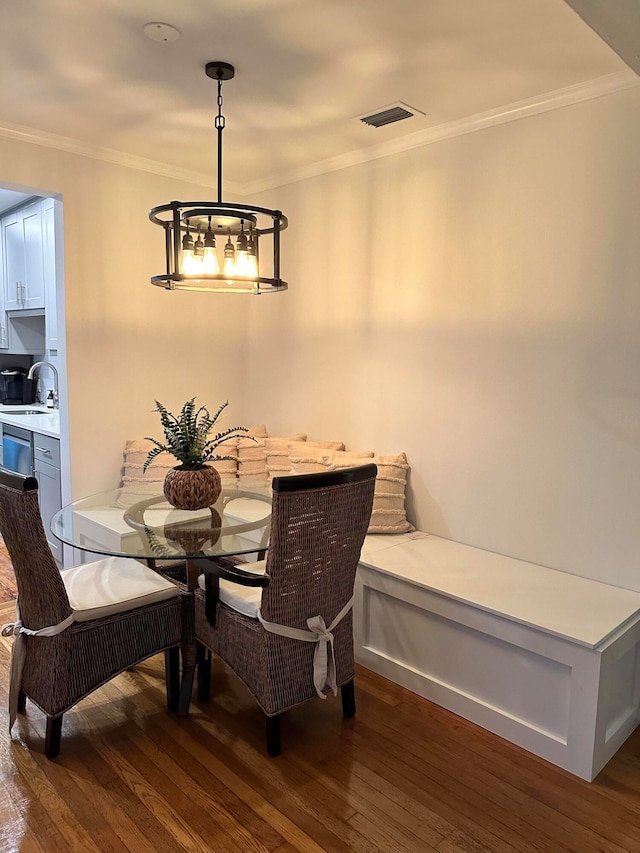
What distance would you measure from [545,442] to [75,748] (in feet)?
7.39

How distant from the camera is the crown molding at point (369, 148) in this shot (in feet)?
8.33

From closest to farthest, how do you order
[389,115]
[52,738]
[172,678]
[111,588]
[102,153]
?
[52,738] → [111,588] → [172,678] → [389,115] → [102,153]

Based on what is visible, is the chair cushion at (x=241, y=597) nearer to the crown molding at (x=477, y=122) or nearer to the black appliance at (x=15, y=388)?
the crown molding at (x=477, y=122)

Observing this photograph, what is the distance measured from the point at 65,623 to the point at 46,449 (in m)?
2.12

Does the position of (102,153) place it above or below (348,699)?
above

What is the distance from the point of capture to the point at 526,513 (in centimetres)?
287

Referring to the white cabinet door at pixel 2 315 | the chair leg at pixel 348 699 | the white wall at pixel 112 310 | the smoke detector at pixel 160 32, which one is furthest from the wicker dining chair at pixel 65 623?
the white cabinet door at pixel 2 315

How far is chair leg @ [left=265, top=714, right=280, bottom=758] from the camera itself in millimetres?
2238

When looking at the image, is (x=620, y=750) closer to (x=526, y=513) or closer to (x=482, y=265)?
(x=526, y=513)

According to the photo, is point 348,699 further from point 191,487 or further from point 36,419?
point 36,419

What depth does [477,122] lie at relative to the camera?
9.58 feet

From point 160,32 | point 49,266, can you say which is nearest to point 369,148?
point 160,32

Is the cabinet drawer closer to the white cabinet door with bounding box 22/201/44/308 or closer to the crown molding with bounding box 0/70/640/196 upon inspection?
the white cabinet door with bounding box 22/201/44/308

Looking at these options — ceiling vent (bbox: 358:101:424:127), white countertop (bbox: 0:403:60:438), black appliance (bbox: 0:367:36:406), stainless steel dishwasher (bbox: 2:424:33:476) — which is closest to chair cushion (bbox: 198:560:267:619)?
white countertop (bbox: 0:403:60:438)
